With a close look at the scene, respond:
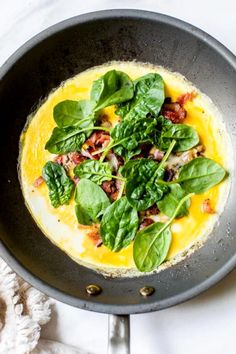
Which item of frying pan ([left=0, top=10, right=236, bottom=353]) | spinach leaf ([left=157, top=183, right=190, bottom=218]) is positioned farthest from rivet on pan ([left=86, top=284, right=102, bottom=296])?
spinach leaf ([left=157, top=183, right=190, bottom=218])

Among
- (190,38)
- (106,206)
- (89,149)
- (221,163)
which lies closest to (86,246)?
(106,206)

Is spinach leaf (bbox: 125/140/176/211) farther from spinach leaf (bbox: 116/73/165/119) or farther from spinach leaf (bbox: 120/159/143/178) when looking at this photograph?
spinach leaf (bbox: 116/73/165/119)

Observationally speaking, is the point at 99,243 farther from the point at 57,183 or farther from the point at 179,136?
the point at 179,136

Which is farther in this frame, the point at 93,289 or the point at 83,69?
the point at 83,69

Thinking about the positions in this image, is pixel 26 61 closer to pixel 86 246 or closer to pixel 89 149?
pixel 89 149

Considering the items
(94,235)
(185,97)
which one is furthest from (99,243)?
(185,97)

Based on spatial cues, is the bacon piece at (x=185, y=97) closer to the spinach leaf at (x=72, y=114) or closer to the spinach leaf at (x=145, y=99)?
the spinach leaf at (x=145, y=99)
